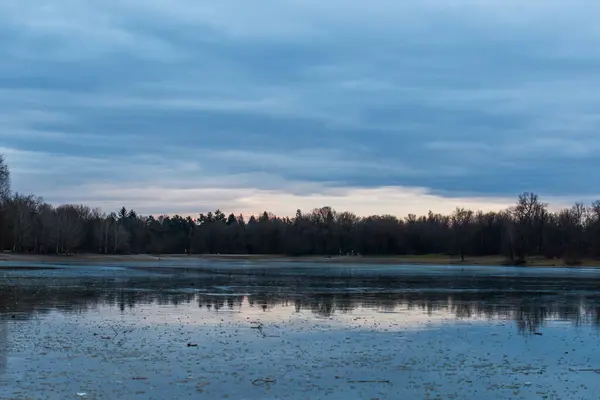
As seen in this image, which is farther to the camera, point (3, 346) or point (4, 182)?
point (4, 182)

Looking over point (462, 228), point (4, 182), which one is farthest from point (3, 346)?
point (462, 228)

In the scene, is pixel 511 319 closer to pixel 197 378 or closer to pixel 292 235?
A: pixel 197 378

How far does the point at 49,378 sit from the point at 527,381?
10.5 m

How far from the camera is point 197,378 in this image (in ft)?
48.9

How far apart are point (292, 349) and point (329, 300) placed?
1718cm

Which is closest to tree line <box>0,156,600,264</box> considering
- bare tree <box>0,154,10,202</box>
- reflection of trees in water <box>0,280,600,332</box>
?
bare tree <box>0,154,10,202</box>

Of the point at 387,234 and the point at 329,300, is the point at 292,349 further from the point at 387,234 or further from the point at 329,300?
the point at 387,234

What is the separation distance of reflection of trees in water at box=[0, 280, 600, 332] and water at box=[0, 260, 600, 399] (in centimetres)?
19

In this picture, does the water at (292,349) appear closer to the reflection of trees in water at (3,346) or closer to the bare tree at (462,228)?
the reflection of trees in water at (3,346)

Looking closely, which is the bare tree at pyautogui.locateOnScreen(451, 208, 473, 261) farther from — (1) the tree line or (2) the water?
(2) the water

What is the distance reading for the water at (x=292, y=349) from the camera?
14.2m

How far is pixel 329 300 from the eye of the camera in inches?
1432

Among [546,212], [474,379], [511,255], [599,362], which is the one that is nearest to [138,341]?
[474,379]

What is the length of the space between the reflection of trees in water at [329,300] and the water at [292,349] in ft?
0.61
